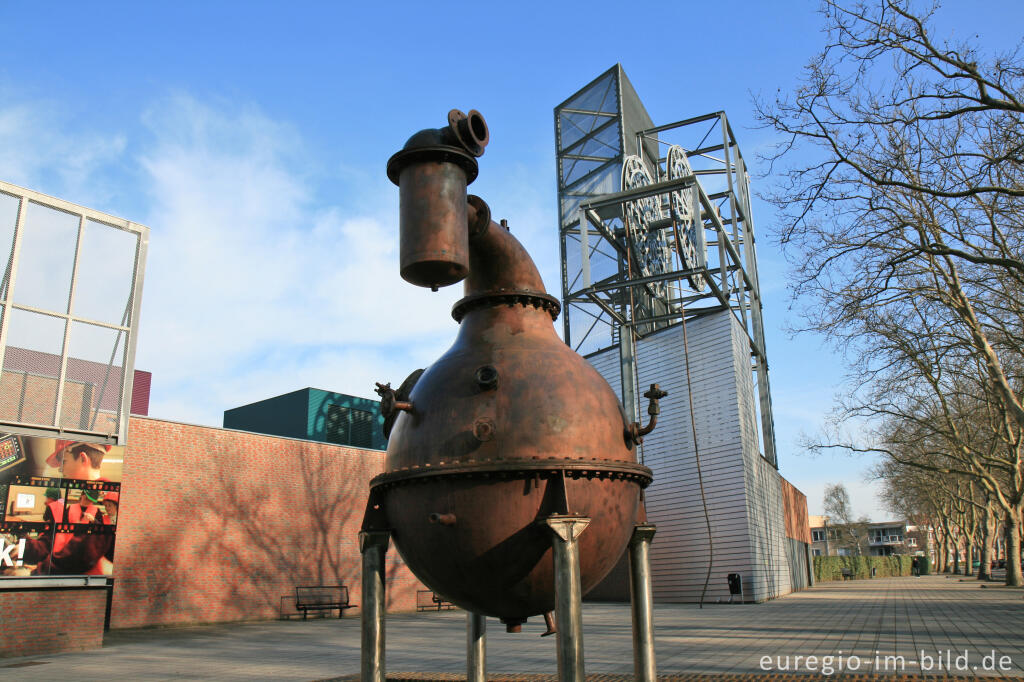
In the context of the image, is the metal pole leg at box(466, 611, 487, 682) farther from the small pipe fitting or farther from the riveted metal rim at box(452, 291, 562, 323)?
the riveted metal rim at box(452, 291, 562, 323)

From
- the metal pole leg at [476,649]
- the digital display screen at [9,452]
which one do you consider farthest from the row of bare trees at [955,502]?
the digital display screen at [9,452]

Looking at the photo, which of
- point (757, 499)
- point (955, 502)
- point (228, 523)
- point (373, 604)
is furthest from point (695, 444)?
point (955, 502)

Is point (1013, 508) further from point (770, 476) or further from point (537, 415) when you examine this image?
point (537, 415)

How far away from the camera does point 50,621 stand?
1284cm

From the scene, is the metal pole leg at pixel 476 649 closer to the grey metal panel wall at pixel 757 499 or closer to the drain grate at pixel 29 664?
the drain grate at pixel 29 664

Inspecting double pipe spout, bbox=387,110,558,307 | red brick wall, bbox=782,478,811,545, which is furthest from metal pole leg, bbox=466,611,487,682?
red brick wall, bbox=782,478,811,545

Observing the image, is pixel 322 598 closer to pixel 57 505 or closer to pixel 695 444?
pixel 57 505

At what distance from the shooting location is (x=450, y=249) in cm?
418

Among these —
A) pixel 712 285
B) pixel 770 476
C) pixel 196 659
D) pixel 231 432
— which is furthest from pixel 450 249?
pixel 770 476

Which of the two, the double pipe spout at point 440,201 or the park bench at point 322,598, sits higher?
the double pipe spout at point 440,201

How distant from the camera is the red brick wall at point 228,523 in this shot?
1744cm

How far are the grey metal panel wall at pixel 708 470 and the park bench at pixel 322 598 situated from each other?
32.4 ft

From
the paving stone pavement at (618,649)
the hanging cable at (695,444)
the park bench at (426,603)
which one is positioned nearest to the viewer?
the paving stone pavement at (618,649)

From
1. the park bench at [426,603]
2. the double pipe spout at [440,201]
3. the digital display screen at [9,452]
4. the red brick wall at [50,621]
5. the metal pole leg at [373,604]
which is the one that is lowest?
the park bench at [426,603]
